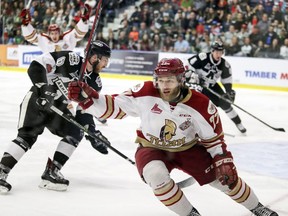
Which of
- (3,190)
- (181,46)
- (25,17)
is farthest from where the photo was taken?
(181,46)

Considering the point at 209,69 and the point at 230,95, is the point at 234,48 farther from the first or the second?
the point at 209,69

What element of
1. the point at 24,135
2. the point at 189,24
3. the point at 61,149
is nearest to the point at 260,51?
the point at 189,24

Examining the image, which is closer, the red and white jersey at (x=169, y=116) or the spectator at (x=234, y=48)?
the red and white jersey at (x=169, y=116)

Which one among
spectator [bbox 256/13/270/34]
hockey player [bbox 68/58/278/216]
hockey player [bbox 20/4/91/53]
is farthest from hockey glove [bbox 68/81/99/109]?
spectator [bbox 256/13/270/34]

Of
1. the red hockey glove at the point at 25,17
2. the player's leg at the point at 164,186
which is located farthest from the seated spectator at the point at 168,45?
the player's leg at the point at 164,186

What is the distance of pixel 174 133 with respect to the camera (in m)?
2.61

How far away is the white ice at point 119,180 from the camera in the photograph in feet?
9.96

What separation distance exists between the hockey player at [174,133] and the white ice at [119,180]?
1.52ft

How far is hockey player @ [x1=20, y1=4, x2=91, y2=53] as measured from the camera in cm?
721

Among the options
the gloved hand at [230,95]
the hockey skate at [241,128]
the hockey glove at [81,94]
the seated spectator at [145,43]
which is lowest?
the hockey skate at [241,128]

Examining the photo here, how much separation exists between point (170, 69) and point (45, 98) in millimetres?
→ 1029

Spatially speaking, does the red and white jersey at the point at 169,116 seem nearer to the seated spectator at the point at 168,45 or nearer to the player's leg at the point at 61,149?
the player's leg at the point at 61,149

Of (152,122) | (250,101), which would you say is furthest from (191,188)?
(250,101)

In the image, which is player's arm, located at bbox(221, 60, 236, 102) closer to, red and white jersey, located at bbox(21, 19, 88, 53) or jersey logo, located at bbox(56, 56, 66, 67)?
red and white jersey, located at bbox(21, 19, 88, 53)
